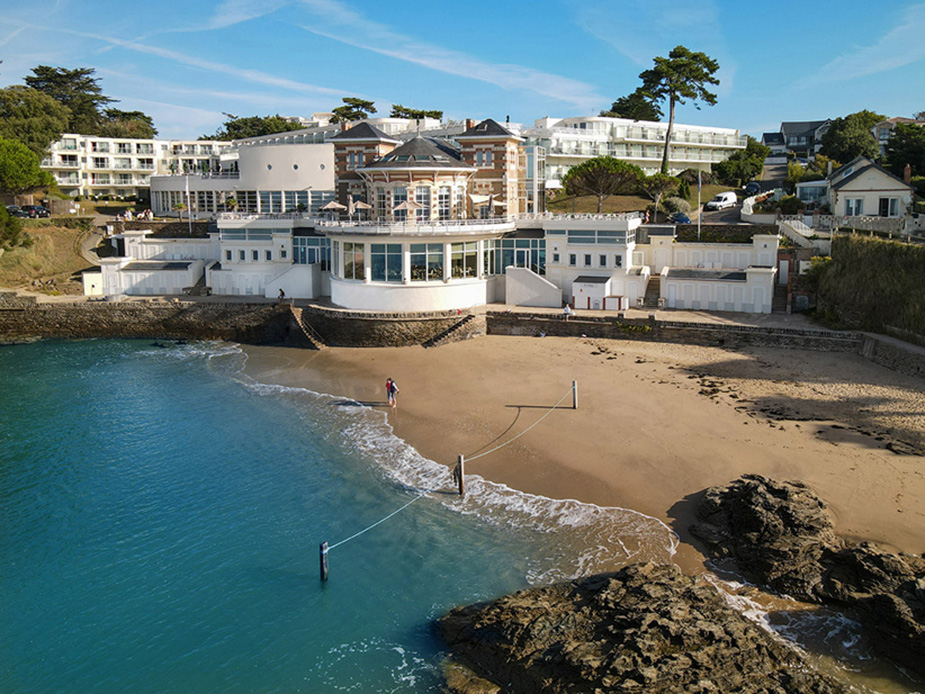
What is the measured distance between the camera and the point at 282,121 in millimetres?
84438

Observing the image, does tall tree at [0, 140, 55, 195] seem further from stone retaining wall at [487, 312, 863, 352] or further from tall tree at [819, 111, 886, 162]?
tall tree at [819, 111, 886, 162]

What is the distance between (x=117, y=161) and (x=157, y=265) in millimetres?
32975

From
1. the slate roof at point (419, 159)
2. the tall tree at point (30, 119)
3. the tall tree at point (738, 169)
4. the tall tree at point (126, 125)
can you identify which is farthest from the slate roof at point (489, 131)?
the tall tree at point (126, 125)

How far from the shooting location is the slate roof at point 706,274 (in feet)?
121

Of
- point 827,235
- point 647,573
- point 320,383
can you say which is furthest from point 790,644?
point 827,235

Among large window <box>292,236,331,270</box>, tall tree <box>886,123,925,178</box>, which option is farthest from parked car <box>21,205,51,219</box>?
tall tree <box>886,123,925,178</box>

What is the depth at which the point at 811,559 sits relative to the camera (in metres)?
16.0

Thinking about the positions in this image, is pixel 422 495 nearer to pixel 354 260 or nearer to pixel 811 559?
pixel 811 559

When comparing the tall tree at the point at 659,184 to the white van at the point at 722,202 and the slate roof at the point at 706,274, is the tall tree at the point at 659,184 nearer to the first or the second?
the white van at the point at 722,202

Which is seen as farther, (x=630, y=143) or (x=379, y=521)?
(x=630, y=143)

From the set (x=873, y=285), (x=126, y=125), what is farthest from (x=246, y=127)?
(x=873, y=285)

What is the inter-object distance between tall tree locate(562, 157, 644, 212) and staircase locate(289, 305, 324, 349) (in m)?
19.8

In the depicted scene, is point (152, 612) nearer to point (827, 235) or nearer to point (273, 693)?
point (273, 693)

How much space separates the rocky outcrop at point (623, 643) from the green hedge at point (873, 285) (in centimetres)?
2080
